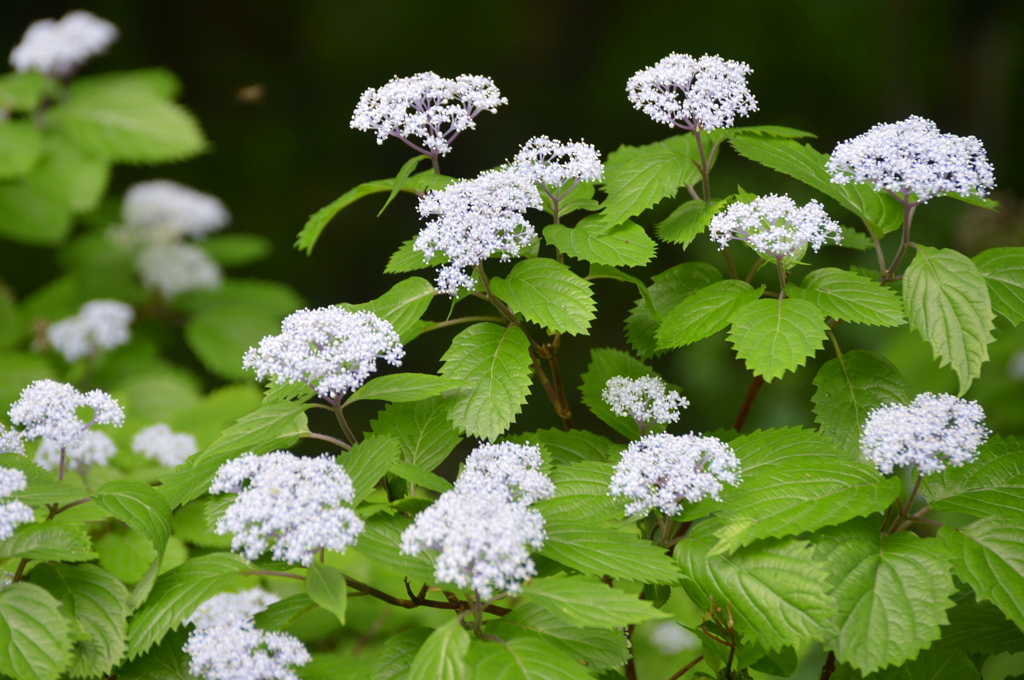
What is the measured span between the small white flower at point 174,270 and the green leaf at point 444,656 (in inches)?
94.2

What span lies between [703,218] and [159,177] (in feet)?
13.4

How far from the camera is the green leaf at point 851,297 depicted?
102 cm

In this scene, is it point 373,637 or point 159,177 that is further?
point 159,177

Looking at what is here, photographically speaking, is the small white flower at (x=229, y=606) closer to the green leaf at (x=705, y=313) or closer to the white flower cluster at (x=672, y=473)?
the white flower cluster at (x=672, y=473)

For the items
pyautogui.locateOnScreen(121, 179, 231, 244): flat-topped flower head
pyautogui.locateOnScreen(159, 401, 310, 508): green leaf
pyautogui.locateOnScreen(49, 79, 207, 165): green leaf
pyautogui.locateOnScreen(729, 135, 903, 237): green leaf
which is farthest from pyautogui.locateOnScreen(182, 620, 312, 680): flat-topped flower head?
pyautogui.locateOnScreen(121, 179, 231, 244): flat-topped flower head

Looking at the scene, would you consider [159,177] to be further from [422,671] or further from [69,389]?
[422,671]

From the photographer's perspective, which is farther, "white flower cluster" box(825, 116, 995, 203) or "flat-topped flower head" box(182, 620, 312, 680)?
"white flower cluster" box(825, 116, 995, 203)

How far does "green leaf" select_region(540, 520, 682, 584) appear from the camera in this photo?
0.87 m

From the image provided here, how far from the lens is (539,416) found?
4.62m

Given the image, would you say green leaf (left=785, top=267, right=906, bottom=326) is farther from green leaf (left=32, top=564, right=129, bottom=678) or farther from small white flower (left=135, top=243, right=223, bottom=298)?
small white flower (left=135, top=243, right=223, bottom=298)

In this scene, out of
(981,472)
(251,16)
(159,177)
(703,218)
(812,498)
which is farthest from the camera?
(251,16)

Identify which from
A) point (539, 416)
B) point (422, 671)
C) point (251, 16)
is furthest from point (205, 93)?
point (422, 671)

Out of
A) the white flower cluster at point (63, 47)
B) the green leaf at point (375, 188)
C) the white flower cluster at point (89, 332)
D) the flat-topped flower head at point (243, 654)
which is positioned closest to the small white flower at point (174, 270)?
the white flower cluster at point (89, 332)

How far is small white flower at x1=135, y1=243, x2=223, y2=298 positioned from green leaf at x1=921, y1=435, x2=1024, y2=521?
8.30ft
